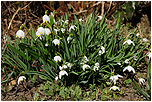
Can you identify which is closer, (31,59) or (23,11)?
(31,59)

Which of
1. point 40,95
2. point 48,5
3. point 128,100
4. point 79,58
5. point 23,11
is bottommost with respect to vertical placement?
point 128,100

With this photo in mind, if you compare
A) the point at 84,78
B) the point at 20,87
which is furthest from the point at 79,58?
the point at 20,87

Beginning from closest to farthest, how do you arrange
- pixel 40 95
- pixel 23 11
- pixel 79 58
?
pixel 79 58 < pixel 40 95 < pixel 23 11

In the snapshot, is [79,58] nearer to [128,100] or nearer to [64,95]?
[64,95]

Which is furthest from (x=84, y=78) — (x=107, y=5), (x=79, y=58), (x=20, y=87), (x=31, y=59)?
(x=107, y=5)

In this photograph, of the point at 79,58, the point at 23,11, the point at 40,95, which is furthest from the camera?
the point at 23,11

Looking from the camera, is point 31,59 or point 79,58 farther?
point 31,59

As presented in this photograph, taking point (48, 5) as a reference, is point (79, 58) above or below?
below

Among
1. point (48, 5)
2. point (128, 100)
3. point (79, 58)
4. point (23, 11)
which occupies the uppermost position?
point (48, 5)

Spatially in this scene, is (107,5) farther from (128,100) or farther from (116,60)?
(128,100)
